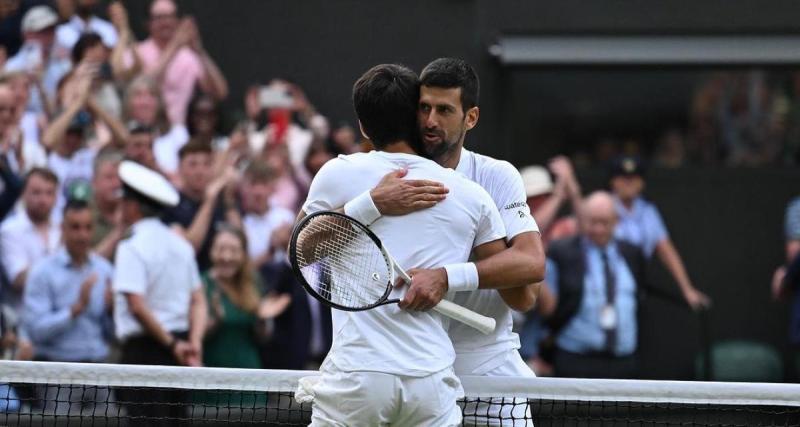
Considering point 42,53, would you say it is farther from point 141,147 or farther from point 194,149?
point 194,149

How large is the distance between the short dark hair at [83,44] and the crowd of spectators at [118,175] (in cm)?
1

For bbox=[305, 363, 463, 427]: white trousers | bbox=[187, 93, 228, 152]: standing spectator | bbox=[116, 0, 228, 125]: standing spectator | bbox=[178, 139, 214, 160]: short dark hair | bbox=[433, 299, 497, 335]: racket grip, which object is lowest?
bbox=[187, 93, 228, 152]: standing spectator

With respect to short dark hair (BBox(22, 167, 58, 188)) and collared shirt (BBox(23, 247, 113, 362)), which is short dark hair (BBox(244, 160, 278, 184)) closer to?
short dark hair (BBox(22, 167, 58, 188))

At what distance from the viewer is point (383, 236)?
4.55 meters

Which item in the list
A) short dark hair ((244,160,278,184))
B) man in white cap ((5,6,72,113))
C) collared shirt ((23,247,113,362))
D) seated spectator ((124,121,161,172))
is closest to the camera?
collared shirt ((23,247,113,362))

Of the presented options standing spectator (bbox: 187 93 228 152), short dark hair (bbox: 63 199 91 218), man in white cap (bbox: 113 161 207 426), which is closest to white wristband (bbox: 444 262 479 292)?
man in white cap (bbox: 113 161 207 426)

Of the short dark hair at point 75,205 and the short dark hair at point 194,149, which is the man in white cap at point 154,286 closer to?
the short dark hair at point 75,205

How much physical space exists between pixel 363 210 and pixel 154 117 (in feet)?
20.5

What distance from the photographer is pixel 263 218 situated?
33.0ft

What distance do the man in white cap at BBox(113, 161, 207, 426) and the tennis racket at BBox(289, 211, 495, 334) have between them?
3916 mm

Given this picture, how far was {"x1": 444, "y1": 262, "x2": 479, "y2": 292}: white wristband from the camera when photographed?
450 cm

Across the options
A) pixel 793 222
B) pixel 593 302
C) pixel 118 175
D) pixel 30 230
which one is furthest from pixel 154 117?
pixel 793 222

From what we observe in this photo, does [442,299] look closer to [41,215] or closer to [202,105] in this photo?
[41,215]

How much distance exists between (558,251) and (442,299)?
5.43 m
